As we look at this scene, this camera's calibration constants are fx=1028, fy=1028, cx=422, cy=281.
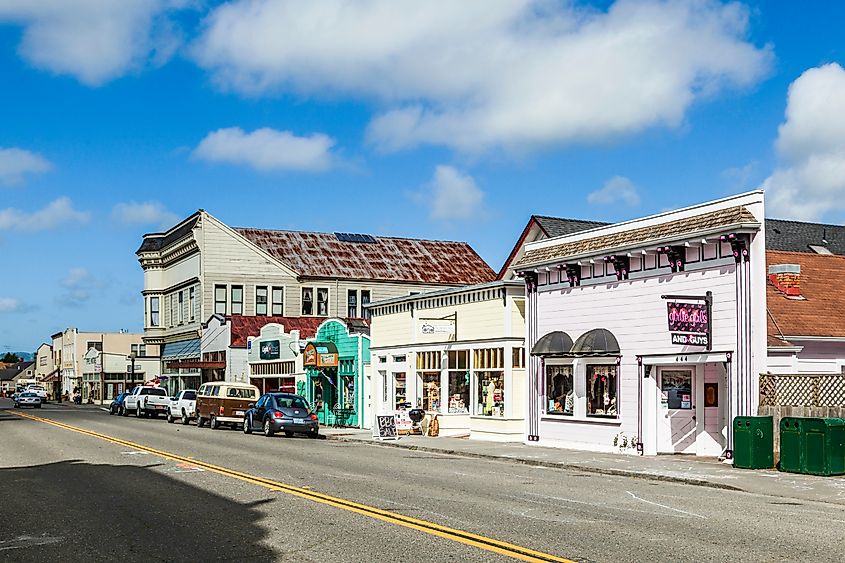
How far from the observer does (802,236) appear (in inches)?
1779

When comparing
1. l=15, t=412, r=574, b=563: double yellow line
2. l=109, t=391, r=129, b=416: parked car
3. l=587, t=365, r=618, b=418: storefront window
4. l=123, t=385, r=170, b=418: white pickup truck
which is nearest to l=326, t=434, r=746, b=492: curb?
l=587, t=365, r=618, b=418: storefront window

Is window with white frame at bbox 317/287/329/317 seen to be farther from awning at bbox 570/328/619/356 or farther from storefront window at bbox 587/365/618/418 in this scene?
awning at bbox 570/328/619/356

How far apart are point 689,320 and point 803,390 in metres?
2.92

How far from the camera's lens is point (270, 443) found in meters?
30.4

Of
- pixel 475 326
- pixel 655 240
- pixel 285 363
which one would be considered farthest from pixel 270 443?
pixel 285 363

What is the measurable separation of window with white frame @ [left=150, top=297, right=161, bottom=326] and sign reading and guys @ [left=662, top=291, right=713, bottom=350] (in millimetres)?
55415

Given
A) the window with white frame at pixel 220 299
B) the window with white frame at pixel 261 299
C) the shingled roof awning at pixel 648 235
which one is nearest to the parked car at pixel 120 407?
the window with white frame at pixel 220 299

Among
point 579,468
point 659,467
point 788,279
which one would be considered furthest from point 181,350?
point 659,467

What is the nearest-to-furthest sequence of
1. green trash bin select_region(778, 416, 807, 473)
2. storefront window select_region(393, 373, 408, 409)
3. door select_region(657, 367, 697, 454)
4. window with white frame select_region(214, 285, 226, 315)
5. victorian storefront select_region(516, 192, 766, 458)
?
green trash bin select_region(778, 416, 807, 473)
victorian storefront select_region(516, 192, 766, 458)
door select_region(657, 367, 697, 454)
storefront window select_region(393, 373, 408, 409)
window with white frame select_region(214, 285, 226, 315)

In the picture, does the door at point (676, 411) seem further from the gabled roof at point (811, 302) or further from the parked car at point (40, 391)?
the parked car at point (40, 391)

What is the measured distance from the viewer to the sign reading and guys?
23141 millimetres

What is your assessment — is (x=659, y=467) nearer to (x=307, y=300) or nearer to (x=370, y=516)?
(x=370, y=516)

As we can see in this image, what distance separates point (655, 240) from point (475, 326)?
9.52 m

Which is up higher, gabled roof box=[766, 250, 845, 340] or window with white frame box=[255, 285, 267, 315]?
window with white frame box=[255, 285, 267, 315]
